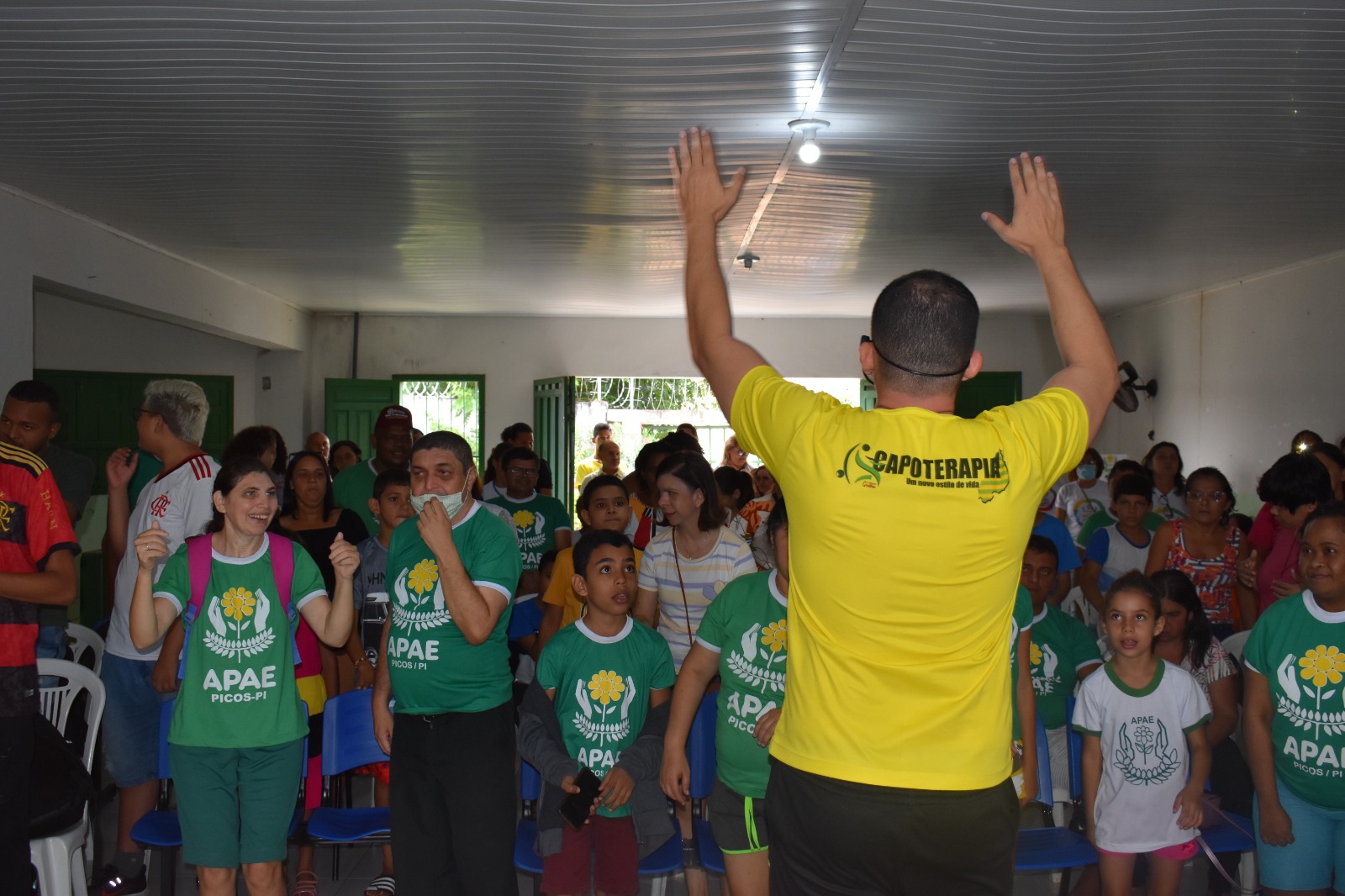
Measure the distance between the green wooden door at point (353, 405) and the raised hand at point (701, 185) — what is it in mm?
9869

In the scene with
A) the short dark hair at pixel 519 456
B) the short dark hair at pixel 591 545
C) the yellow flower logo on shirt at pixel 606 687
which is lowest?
the yellow flower logo on shirt at pixel 606 687

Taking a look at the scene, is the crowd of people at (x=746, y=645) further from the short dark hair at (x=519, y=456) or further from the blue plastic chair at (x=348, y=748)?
the short dark hair at (x=519, y=456)

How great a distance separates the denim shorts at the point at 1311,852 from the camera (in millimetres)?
3049

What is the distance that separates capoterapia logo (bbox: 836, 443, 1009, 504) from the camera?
5.00ft

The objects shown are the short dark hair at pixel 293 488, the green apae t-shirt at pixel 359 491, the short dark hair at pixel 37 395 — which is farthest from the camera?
the green apae t-shirt at pixel 359 491

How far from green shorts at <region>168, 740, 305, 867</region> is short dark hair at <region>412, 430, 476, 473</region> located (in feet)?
2.98

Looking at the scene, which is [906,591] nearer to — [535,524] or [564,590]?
[564,590]

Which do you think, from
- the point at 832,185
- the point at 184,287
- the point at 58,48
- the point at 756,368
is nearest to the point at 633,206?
the point at 832,185

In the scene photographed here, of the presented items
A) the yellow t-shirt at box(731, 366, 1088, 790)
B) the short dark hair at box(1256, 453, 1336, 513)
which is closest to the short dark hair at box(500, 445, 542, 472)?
the short dark hair at box(1256, 453, 1336, 513)

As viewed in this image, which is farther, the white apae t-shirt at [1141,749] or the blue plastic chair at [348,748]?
the blue plastic chair at [348,748]

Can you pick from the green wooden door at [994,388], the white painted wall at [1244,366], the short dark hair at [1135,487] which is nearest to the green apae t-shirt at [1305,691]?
the short dark hair at [1135,487]

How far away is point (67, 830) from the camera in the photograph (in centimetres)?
295

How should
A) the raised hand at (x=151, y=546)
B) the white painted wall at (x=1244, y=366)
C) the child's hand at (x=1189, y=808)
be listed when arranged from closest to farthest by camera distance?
1. the raised hand at (x=151, y=546)
2. the child's hand at (x=1189, y=808)
3. the white painted wall at (x=1244, y=366)

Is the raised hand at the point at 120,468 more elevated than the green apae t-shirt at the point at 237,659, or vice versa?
the raised hand at the point at 120,468
